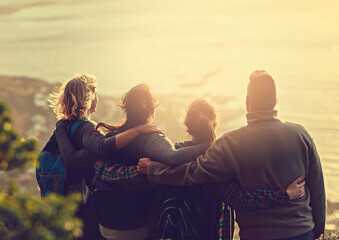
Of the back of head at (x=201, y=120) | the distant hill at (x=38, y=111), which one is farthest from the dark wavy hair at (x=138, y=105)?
the distant hill at (x=38, y=111)

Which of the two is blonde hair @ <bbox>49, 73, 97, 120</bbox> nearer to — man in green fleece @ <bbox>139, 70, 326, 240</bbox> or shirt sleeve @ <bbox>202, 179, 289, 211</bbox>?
man in green fleece @ <bbox>139, 70, 326, 240</bbox>

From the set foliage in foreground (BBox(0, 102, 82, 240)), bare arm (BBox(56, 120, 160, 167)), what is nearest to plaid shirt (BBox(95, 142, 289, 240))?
bare arm (BBox(56, 120, 160, 167))

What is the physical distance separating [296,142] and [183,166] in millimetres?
738

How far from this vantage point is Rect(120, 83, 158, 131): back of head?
278cm

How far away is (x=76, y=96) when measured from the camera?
9.89 feet

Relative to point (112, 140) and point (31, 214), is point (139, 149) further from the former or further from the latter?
point (31, 214)

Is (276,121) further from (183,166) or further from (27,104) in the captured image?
(27,104)

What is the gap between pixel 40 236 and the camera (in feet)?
5.02

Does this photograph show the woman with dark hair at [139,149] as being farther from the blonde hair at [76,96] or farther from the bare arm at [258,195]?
the bare arm at [258,195]

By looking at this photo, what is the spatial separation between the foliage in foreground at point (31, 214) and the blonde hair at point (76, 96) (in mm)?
1294

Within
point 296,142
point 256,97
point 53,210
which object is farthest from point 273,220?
point 53,210

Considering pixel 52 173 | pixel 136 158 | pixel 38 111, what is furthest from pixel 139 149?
pixel 38 111

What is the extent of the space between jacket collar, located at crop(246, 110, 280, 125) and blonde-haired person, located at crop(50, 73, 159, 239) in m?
0.67

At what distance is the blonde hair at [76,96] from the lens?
9.84ft
